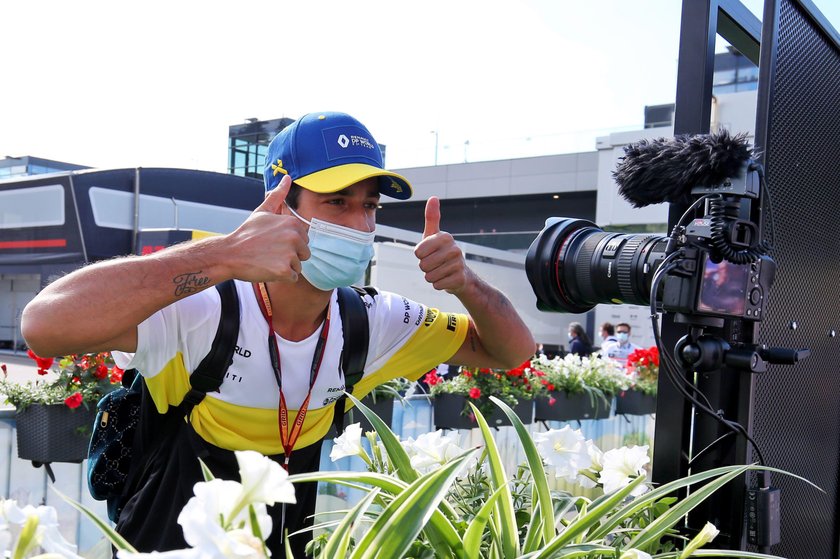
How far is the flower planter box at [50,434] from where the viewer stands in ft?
10.2

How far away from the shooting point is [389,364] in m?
2.31

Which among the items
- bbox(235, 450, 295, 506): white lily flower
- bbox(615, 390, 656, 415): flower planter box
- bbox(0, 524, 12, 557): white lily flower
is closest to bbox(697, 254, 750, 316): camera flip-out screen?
bbox(235, 450, 295, 506): white lily flower

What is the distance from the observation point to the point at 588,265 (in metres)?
1.83

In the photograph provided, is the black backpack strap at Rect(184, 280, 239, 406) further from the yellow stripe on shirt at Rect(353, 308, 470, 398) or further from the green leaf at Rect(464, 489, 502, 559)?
the green leaf at Rect(464, 489, 502, 559)

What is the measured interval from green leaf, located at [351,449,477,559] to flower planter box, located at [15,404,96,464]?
2.60 m

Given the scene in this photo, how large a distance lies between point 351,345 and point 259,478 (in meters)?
1.36

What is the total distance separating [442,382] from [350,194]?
2604 millimetres

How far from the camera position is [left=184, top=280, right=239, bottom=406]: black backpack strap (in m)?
1.87

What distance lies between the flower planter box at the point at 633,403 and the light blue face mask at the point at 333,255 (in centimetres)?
441

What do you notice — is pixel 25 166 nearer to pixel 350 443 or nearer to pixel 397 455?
pixel 350 443

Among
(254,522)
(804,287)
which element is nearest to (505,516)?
(254,522)

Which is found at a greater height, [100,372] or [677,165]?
[677,165]

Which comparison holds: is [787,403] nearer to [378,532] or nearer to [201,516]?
[378,532]

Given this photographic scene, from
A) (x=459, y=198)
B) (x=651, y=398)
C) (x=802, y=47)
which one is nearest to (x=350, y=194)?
(x=802, y=47)
